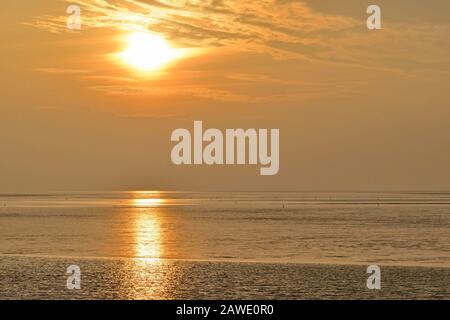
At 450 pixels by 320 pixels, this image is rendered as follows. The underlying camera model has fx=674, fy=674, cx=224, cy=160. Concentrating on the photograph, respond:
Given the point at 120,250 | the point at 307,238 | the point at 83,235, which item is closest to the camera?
the point at 120,250

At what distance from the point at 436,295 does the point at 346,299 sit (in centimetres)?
569

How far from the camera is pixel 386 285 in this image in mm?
45656

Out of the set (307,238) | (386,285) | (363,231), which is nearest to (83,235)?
(307,238)

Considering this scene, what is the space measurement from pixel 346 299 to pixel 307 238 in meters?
45.4

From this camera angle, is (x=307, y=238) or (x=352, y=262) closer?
(x=352, y=262)

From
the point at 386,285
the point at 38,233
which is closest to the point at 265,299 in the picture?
the point at 386,285

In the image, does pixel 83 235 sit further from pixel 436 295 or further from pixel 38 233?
pixel 436 295

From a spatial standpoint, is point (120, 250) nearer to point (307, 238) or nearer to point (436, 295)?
point (307, 238)
